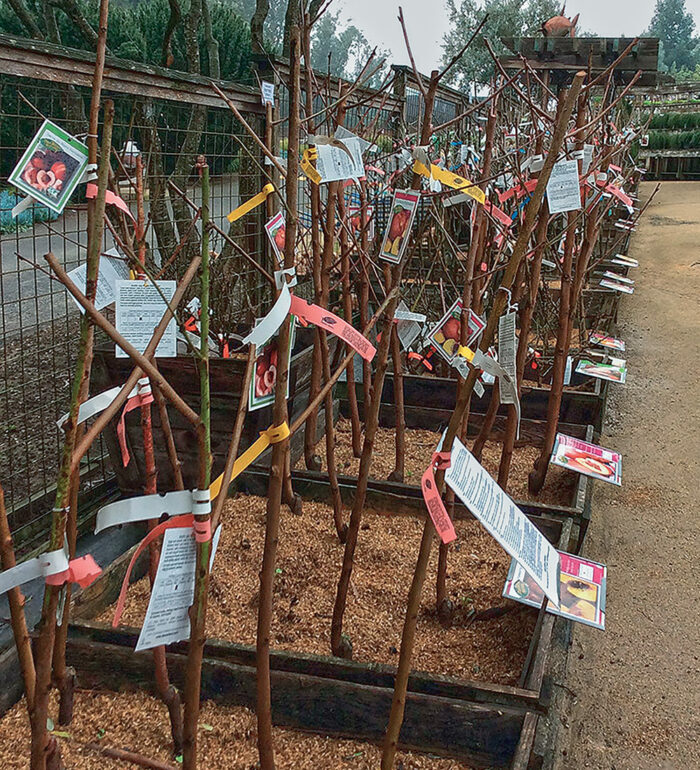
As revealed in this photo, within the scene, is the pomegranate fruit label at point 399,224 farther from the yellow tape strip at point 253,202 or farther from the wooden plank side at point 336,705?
the wooden plank side at point 336,705

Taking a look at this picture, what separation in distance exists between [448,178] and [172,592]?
4.04 feet

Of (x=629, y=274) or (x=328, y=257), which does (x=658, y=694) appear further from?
(x=629, y=274)

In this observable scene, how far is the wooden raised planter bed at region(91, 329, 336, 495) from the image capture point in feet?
8.48

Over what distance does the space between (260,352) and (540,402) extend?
8.93ft

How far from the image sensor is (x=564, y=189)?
1.99 meters

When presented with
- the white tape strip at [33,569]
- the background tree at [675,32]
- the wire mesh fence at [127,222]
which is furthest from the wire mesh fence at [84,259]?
the background tree at [675,32]

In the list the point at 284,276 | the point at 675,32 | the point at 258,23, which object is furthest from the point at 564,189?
the point at 675,32

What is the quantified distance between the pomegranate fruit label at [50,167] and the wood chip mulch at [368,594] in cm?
121

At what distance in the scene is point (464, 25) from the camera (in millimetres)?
31562

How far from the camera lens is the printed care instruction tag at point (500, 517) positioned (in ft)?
3.37

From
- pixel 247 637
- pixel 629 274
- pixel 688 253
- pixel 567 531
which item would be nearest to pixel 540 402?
pixel 567 531

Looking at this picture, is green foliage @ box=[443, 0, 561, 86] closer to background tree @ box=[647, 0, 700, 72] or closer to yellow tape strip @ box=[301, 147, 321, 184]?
yellow tape strip @ box=[301, 147, 321, 184]

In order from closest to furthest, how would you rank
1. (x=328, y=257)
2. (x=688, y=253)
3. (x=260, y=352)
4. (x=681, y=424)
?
(x=260, y=352)
(x=328, y=257)
(x=681, y=424)
(x=688, y=253)

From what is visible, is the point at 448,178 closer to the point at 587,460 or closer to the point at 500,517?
the point at 500,517
